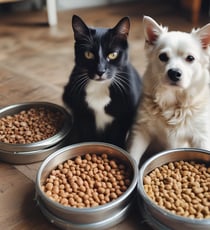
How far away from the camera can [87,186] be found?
4.38 ft

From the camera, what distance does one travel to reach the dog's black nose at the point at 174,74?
49.4 inches

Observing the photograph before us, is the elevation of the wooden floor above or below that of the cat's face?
below

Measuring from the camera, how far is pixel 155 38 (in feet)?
4.58

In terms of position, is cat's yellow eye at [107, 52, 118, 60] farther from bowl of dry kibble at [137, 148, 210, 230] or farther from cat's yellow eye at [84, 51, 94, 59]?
bowl of dry kibble at [137, 148, 210, 230]

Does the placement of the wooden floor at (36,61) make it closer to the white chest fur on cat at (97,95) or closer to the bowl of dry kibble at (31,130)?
the bowl of dry kibble at (31,130)

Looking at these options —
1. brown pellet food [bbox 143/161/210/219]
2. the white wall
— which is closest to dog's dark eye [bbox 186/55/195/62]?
brown pellet food [bbox 143/161/210/219]

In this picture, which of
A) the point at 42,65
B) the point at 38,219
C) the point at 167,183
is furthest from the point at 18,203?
the point at 42,65

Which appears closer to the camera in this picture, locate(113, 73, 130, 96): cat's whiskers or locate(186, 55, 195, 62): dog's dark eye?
locate(186, 55, 195, 62): dog's dark eye

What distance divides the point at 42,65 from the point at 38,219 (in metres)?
1.37

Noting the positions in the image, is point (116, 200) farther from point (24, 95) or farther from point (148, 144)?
point (24, 95)

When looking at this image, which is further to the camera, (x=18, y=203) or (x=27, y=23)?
(x=27, y=23)

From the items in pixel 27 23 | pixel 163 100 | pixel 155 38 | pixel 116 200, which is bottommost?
pixel 27 23

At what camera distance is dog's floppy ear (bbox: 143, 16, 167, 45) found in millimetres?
1348

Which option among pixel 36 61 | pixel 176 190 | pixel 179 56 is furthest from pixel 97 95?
pixel 36 61
